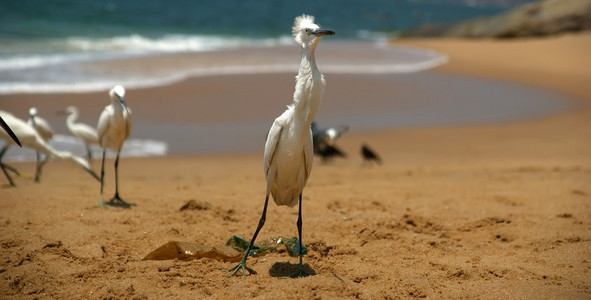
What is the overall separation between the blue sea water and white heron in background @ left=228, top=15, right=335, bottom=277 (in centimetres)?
1120

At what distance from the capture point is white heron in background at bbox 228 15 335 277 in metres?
4.00

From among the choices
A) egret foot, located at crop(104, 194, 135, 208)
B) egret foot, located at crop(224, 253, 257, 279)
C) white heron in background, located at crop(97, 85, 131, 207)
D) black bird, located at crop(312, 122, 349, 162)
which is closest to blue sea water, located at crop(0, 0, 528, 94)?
black bird, located at crop(312, 122, 349, 162)

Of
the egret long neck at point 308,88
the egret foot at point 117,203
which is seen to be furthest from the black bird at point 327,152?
the egret long neck at point 308,88

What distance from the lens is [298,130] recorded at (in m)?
4.09

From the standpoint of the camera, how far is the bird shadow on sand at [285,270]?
429cm

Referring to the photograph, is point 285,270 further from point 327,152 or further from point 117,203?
point 327,152

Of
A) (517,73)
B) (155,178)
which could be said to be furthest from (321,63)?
(155,178)

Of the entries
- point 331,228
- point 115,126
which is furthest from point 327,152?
point 331,228

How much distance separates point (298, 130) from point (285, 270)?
112 centimetres

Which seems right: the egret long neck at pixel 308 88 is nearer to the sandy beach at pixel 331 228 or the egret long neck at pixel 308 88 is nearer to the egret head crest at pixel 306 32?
the egret head crest at pixel 306 32

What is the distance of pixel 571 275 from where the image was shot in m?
4.38

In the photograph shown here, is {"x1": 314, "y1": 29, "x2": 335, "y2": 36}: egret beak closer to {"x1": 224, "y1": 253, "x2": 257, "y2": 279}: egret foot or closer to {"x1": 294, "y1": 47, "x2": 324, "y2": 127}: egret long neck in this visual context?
{"x1": 294, "y1": 47, "x2": 324, "y2": 127}: egret long neck

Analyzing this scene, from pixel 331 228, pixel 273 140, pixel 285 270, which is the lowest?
pixel 285 270

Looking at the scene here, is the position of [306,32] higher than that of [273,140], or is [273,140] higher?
[306,32]
